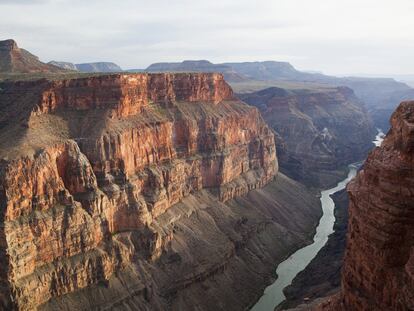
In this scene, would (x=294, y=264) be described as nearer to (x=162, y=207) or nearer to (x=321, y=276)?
(x=321, y=276)

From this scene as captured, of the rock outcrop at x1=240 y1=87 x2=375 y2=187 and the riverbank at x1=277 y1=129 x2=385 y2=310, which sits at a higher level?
the rock outcrop at x1=240 y1=87 x2=375 y2=187

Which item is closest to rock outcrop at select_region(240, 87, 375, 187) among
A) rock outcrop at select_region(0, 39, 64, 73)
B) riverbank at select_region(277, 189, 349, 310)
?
riverbank at select_region(277, 189, 349, 310)

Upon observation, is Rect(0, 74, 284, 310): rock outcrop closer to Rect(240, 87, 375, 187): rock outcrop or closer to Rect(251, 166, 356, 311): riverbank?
Rect(251, 166, 356, 311): riverbank

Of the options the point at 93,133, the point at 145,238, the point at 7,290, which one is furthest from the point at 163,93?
the point at 7,290

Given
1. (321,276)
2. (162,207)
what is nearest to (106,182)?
(162,207)

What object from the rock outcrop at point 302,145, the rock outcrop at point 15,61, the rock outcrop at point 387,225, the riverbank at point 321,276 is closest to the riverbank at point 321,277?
the riverbank at point 321,276

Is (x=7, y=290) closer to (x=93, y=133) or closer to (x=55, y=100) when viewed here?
(x=93, y=133)
